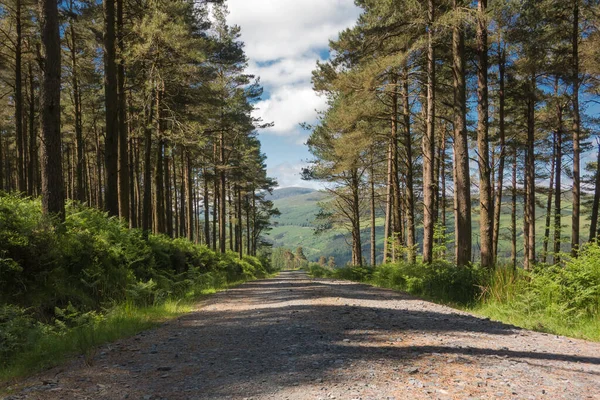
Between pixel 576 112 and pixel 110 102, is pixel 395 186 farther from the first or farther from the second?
pixel 110 102

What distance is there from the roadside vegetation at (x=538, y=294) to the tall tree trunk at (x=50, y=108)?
→ 10123mm

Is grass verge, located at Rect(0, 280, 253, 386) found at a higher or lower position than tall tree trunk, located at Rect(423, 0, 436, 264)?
lower

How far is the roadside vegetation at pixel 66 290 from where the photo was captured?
5.11 meters

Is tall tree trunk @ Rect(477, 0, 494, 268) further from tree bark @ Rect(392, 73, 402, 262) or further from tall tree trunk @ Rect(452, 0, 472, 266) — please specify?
tree bark @ Rect(392, 73, 402, 262)

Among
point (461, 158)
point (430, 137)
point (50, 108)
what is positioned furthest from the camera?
point (430, 137)

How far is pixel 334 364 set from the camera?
3.92 meters

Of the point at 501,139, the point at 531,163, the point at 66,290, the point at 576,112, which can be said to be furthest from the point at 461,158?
the point at 531,163

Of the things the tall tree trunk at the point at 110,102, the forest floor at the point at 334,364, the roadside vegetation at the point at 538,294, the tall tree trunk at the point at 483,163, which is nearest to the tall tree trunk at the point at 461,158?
the tall tree trunk at the point at 483,163

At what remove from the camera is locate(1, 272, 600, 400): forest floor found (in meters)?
3.22

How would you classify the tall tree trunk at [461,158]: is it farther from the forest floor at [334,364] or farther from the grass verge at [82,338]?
the grass verge at [82,338]

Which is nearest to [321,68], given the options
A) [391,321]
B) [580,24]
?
[580,24]

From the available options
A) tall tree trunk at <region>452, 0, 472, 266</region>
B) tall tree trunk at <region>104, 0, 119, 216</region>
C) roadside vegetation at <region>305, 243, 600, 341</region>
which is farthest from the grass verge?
tall tree trunk at <region>452, 0, 472, 266</region>

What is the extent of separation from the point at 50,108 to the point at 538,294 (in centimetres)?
1154

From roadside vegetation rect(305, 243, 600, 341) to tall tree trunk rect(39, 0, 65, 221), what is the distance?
10.1 m
